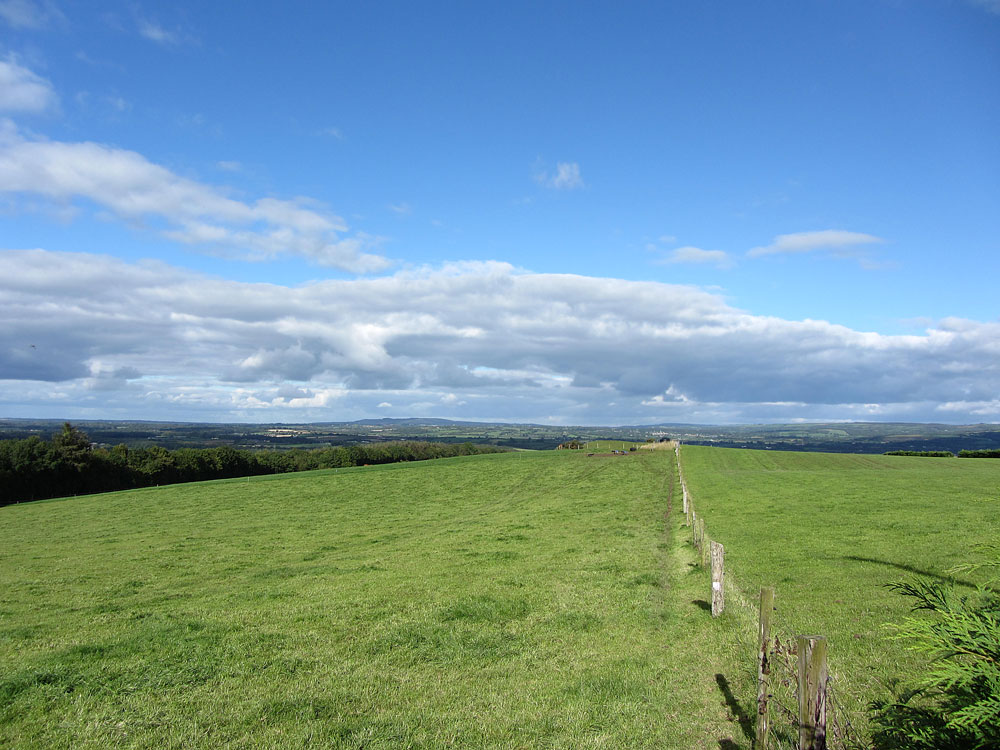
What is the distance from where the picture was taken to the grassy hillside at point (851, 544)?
12648mm

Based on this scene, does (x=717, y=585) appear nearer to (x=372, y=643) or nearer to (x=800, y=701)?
(x=800, y=701)

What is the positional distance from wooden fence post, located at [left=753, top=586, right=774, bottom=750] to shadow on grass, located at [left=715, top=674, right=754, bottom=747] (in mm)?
664

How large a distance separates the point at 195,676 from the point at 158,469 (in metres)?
102

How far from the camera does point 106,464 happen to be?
302 ft

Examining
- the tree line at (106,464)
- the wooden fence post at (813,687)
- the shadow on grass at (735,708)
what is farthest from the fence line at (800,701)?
the tree line at (106,464)

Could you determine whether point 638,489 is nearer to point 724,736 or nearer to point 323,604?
point 323,604

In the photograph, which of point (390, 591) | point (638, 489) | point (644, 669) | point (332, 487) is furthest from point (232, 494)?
point (644, 669)

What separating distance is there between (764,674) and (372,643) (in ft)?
29.1

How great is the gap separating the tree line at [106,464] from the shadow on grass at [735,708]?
101m

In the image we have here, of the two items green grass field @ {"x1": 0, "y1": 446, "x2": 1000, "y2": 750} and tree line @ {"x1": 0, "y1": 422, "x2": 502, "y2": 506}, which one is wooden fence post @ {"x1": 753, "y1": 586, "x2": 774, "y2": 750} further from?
tree line @ {"x1": 0, "y1": 422, "x2": 502, "y2": 506}

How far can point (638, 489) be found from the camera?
53031 mm

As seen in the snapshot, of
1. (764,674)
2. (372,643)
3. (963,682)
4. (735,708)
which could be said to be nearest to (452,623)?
(372,643)

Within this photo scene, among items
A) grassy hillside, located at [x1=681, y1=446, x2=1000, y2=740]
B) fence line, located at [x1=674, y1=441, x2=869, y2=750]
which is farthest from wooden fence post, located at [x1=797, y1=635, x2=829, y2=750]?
grassy hillside, located at [x1=681, y1=446, x2=1000, y2=740]

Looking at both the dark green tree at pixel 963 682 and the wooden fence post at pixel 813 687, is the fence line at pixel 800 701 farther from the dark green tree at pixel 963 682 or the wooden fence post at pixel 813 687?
the dark green tree at pixel 963 682
